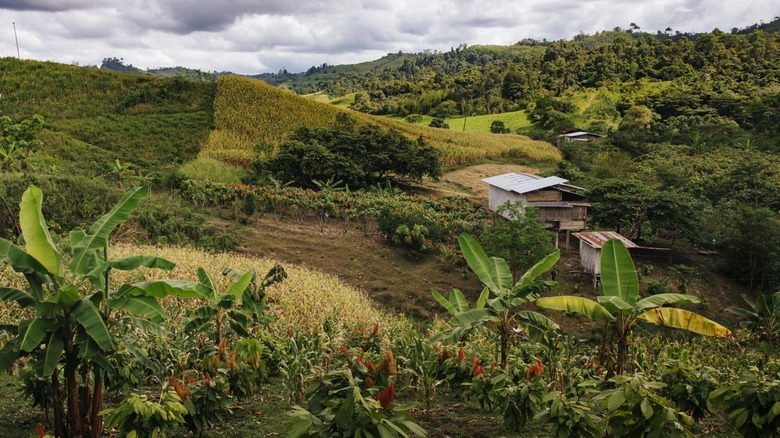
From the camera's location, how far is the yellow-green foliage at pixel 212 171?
21.2 meters

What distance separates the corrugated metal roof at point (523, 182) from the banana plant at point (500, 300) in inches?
401

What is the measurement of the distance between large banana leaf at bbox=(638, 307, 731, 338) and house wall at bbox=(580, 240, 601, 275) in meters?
7.85

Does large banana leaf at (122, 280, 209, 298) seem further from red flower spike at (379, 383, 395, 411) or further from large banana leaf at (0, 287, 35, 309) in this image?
red flower spike at (379, 383, 395, 411)

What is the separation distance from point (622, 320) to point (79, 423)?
5068mm

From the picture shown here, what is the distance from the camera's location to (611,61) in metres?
52.7

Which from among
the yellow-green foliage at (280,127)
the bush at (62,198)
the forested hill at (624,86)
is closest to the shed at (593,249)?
the bush at (62,198)

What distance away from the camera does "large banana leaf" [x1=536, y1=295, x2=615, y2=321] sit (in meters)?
5.13

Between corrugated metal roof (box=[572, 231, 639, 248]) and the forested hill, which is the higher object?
the forested hill

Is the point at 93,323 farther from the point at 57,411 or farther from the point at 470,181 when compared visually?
the point at 470,181

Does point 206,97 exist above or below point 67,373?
above

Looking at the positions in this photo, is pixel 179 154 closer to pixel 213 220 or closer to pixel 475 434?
pixel 213 220

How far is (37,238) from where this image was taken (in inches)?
161

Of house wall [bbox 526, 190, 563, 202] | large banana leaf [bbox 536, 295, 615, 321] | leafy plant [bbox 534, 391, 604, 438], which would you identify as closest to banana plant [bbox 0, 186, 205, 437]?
leafy plant [bbox 534, 391, 604, 438]

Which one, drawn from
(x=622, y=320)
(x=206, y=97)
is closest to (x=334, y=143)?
(x=206, y=97)
